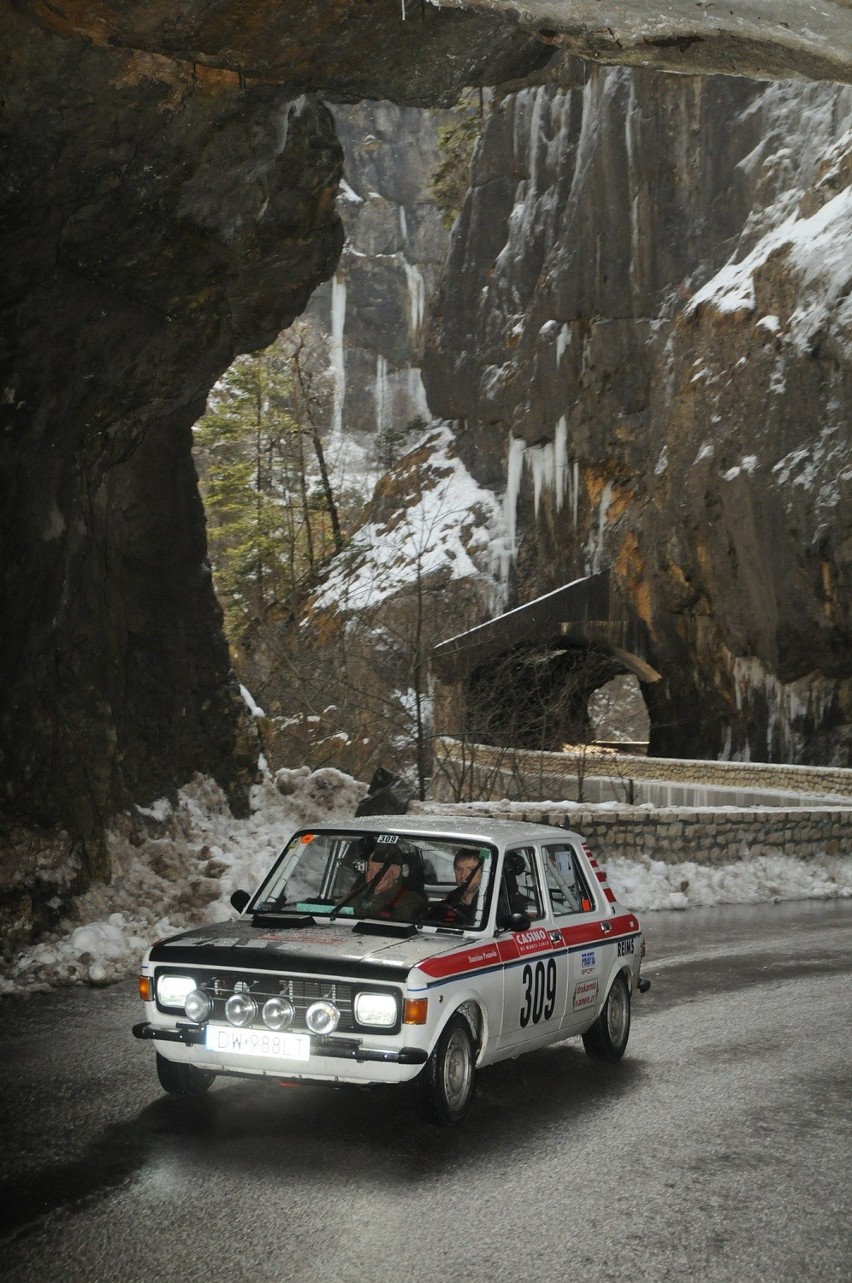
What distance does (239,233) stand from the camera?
14.0 m

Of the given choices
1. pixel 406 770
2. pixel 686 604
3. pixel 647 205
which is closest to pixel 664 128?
pixel 647 205

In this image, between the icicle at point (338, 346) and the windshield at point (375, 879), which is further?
the icicle at point (338, 346)

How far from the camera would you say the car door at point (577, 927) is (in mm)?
8148

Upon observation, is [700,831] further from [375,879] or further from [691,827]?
[375,879]

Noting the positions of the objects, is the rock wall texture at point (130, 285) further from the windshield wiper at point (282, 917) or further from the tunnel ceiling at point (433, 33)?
the windshield wiper at point (282, 917)

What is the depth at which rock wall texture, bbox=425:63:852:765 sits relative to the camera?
3578cm

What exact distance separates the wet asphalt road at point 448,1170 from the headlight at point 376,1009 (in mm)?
587

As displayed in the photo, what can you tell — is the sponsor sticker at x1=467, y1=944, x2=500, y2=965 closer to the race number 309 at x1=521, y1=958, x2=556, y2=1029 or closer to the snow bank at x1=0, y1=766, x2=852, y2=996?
the race number 309 at x1=521, y1=958, x2=556, y2=1029

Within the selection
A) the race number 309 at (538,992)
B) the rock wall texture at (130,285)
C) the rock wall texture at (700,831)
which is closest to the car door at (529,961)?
the race number 309 at (538,992)

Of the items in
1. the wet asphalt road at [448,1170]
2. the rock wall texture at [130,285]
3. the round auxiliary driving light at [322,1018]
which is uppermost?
the rock wall texture at [130,285]

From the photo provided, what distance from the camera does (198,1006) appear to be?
6.77 m

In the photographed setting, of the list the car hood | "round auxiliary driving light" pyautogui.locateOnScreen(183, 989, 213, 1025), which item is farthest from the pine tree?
"round auxiliary driving light" pyautogui.locateOnScreen(183, 989, 213, 1025)

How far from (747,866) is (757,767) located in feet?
44.3

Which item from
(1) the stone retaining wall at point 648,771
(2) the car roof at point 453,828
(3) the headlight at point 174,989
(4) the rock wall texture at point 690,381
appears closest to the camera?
(3) the headlight at point 174,989
